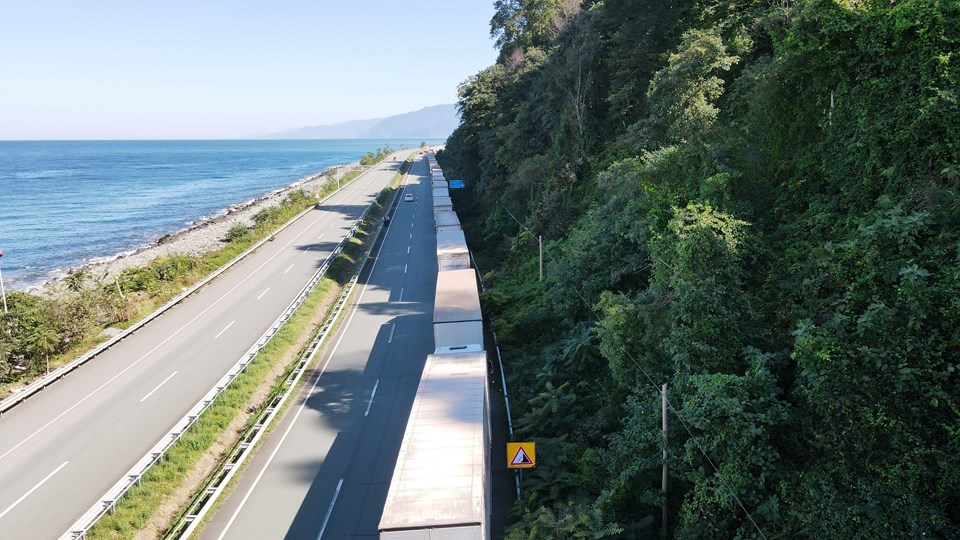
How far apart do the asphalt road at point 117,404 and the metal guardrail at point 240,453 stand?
2686 millimetres

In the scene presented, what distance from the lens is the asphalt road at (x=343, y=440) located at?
15312 mm

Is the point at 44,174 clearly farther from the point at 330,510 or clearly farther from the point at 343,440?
the point at 330,510

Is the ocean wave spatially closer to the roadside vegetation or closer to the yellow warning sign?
the roadside vegetation

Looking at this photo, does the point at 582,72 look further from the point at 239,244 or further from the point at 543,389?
the point at 239,244

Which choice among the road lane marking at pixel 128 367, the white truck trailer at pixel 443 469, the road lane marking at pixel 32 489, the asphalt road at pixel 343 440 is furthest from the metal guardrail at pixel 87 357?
the white truck trailer at pixel 443 469

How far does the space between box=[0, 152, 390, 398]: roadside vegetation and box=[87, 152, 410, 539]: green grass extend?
8.04m

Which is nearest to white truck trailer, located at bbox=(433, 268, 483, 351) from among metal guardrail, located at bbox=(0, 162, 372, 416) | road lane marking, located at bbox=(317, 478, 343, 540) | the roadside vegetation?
road lane marking, located at bbox=(317, 478, 343, 540)

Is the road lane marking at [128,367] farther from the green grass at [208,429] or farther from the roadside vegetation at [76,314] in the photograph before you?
the green grass at [208,429]

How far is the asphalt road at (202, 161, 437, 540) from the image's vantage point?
Answer: 1531 centimetres

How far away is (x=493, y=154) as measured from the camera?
51938 mm

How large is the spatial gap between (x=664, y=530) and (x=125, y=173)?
524ft

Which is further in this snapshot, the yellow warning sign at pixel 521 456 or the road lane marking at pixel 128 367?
the road lane marking at pixel 128 367

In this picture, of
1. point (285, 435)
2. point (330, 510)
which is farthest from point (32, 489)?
point (330, 510)

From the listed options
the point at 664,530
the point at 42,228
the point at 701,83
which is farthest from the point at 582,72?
the point at 42,228
